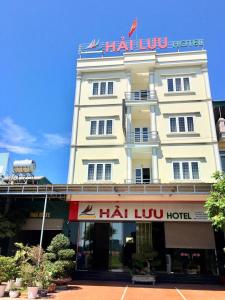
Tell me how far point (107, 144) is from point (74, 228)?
603cm

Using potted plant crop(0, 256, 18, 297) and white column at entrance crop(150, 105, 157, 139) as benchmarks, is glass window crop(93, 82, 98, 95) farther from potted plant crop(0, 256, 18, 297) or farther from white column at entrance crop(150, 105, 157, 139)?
potted plant crop(0, 256, 18, 297)

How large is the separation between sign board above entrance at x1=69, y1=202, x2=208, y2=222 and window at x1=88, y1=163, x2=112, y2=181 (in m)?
2.22

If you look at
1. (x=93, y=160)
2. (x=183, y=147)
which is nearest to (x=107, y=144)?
(x=93, y=160)

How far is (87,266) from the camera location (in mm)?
16000

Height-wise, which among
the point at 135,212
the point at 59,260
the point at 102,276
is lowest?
the point at 102,276

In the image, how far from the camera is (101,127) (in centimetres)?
1966

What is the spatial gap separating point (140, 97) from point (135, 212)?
9340 mm

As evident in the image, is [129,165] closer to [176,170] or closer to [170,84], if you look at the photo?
[176,170]

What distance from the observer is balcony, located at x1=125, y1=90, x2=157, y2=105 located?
19.6 meters

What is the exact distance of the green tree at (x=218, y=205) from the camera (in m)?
11.1

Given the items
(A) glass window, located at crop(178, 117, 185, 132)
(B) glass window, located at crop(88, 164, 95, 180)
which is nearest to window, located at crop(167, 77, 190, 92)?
(A) glass window, located at crop(178, 117, 185, 132)

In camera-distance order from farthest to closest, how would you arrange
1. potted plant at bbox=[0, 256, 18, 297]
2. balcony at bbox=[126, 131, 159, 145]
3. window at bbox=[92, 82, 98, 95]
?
window at bbox=[92, 82, 98, 95]
balcony at bbox=[126, 131, 159, 145]
potted plant at bbox=[0, 256, 18, 297]

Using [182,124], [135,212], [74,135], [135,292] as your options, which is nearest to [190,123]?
[182,124]

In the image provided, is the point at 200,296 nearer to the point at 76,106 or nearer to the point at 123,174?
the point at 123,174
